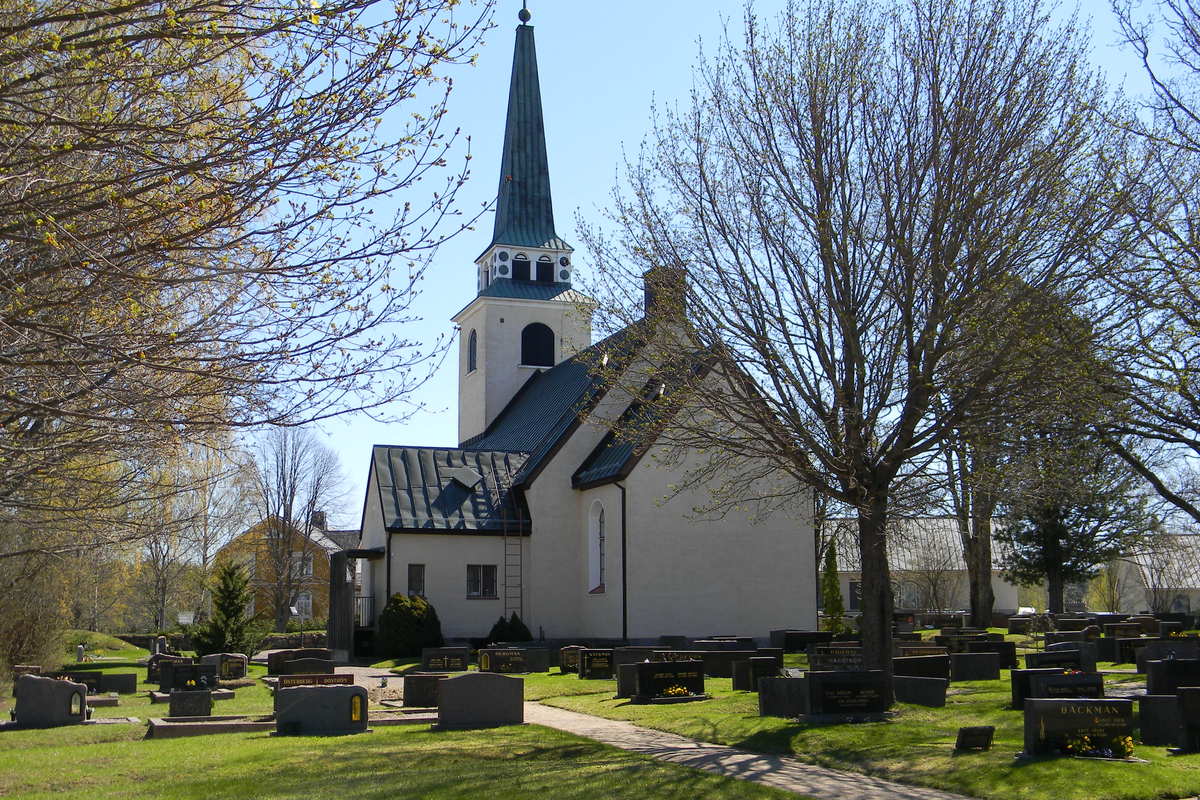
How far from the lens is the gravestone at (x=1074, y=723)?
40.5 feet

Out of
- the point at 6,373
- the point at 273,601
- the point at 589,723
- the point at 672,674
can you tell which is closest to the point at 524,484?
the point at 672,674

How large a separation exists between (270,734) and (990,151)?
12.7 m

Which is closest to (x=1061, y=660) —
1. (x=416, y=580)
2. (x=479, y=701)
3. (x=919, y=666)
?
(x=919, y=666)

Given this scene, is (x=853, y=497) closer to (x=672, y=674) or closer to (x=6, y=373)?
(x=672, y=674)

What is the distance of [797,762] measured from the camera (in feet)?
44.8

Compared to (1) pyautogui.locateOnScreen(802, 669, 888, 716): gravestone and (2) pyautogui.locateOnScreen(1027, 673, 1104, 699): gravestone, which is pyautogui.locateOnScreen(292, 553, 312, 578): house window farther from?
(2) pyautogui.locateOnScreen(1027, 673, 1104, 699): gravestone

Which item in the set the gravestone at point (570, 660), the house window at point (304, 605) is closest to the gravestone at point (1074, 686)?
the gravestone at point (570, 660)

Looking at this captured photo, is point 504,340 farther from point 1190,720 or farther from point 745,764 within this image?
point 1190,720

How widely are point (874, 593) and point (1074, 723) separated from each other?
18.0ft

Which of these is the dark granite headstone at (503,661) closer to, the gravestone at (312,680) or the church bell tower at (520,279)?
the gravestone at (312,680)

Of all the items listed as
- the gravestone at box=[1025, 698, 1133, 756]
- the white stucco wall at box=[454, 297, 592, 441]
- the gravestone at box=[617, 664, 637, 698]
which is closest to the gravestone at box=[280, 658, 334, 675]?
the gravestone at box=[617, 664, 637, 698]

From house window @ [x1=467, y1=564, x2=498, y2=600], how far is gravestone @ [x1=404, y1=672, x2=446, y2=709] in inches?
595

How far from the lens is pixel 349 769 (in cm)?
1280

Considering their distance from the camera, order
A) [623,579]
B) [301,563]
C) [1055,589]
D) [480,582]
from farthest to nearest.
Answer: [301,563] < [1055,589] < [480,582] < [623,579]
